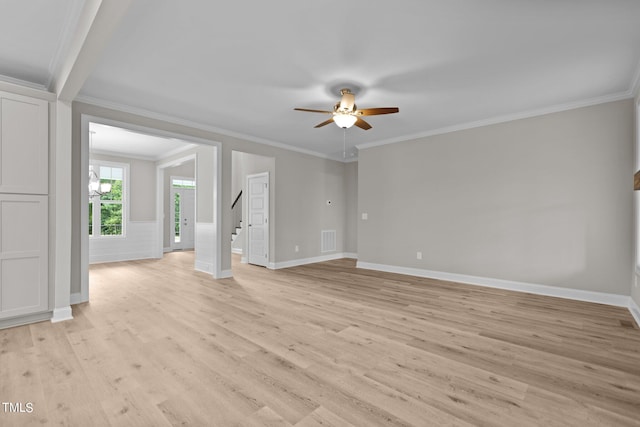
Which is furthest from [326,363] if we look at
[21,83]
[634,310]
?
[21,83]

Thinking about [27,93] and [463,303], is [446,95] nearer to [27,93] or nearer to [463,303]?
[463,303]

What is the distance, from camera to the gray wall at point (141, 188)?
7.77 metres

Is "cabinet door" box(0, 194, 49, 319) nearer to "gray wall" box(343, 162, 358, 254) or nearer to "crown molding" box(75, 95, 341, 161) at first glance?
"crown molding" box(75, 95, 341, 161)

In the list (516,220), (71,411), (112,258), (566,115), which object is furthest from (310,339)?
(112,258)

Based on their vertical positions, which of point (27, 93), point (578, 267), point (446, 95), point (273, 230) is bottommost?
point (578, 267)

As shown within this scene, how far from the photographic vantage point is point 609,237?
394 cm

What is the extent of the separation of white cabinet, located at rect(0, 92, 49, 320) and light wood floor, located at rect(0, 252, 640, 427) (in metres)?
0.34

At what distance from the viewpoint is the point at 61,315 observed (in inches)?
127

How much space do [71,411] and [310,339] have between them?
1.70m

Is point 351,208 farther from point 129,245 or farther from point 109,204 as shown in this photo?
point 109,204

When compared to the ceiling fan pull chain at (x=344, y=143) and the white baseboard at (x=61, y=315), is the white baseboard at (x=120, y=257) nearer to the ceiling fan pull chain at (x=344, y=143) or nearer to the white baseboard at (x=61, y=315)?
the white baseboard at (x=61, y=315)

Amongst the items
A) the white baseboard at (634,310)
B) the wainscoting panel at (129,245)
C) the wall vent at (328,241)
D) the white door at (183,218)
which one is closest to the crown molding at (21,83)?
the wainscoting panel at (129,245)

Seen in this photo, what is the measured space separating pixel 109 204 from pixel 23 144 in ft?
16.6

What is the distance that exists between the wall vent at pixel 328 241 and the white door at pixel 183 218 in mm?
4546
